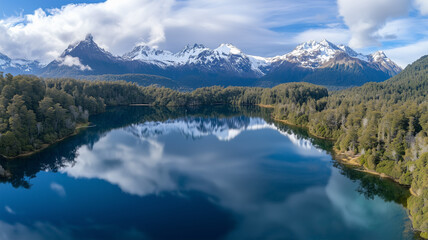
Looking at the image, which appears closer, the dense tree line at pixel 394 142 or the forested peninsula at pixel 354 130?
the dense tree line at pixel 394 142

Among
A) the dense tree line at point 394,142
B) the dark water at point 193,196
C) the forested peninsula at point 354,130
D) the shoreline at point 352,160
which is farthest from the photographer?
the shoreline at point 352,160

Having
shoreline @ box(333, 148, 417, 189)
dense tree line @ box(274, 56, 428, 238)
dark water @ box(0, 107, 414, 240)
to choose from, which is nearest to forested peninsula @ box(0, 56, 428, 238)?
dense tree line @ box(274, 56, 428, 238)

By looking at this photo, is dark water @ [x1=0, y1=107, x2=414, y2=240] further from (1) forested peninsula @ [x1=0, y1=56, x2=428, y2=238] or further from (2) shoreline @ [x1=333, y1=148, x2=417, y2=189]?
(1) forested peninsula @ [x1=0, y1=56, x2=428, y2=238]

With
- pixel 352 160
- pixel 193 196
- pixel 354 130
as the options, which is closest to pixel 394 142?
pixel 352 160

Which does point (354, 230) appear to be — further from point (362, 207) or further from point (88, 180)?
point (88, 180)

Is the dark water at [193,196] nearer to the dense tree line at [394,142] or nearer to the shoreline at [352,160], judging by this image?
the shoreline at [352,160]

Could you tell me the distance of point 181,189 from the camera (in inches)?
1834

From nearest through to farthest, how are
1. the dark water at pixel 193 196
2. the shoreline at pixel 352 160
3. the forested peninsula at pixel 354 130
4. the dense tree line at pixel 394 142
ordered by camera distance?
the dark water at pixel 193 196, the dense tree line at pixel 394 142, the forested peninsula at pixel 354 130, the shoreline at pixel 352 160

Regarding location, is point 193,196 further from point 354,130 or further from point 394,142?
point 354,130

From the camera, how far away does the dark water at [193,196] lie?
35250mm

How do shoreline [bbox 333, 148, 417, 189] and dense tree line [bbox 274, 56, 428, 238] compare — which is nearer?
dense tree line [bbox 274, 56, 428, 238]

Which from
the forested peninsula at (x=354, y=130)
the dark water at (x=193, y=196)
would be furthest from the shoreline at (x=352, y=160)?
the dark water at (x=193, y=196)

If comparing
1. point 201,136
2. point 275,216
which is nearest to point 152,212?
point 275,216

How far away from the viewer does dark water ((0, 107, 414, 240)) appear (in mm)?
35250
